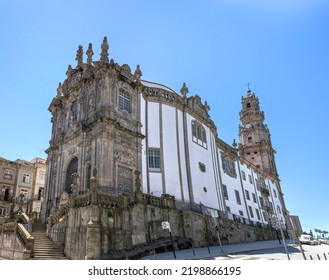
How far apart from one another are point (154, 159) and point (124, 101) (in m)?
5.68

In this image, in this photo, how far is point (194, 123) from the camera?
31.6 metres

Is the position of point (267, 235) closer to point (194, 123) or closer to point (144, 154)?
point (194, 123)

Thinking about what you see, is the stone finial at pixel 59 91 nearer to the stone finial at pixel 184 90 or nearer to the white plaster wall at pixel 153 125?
the white plaster wall at pixel 153 125

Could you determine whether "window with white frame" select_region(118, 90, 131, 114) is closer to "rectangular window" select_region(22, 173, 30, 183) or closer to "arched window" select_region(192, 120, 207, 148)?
"arched window" select_region(192, 120, 207, 148)

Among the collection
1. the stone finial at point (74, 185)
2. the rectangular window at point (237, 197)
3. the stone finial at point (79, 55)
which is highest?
the stone finial at point (79, 55)

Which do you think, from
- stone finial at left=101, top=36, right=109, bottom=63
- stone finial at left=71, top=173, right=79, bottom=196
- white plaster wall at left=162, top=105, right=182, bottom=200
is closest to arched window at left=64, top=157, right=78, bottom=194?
stone finial at left=71, top=173, right=79, bottom=196

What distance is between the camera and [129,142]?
78.1 ft

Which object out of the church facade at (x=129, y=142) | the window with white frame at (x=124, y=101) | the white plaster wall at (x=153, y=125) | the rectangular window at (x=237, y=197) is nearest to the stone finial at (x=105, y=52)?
the church facade at (x=129, y=142)

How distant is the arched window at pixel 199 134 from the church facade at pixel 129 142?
5 centimetres

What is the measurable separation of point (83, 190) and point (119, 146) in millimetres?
4230

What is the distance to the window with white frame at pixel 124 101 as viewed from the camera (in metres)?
25.1

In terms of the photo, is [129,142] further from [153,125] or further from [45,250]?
[45,250]

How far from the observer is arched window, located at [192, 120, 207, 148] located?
30.9 metres

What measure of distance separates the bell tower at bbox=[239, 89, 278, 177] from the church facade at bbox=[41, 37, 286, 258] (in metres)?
22.9
